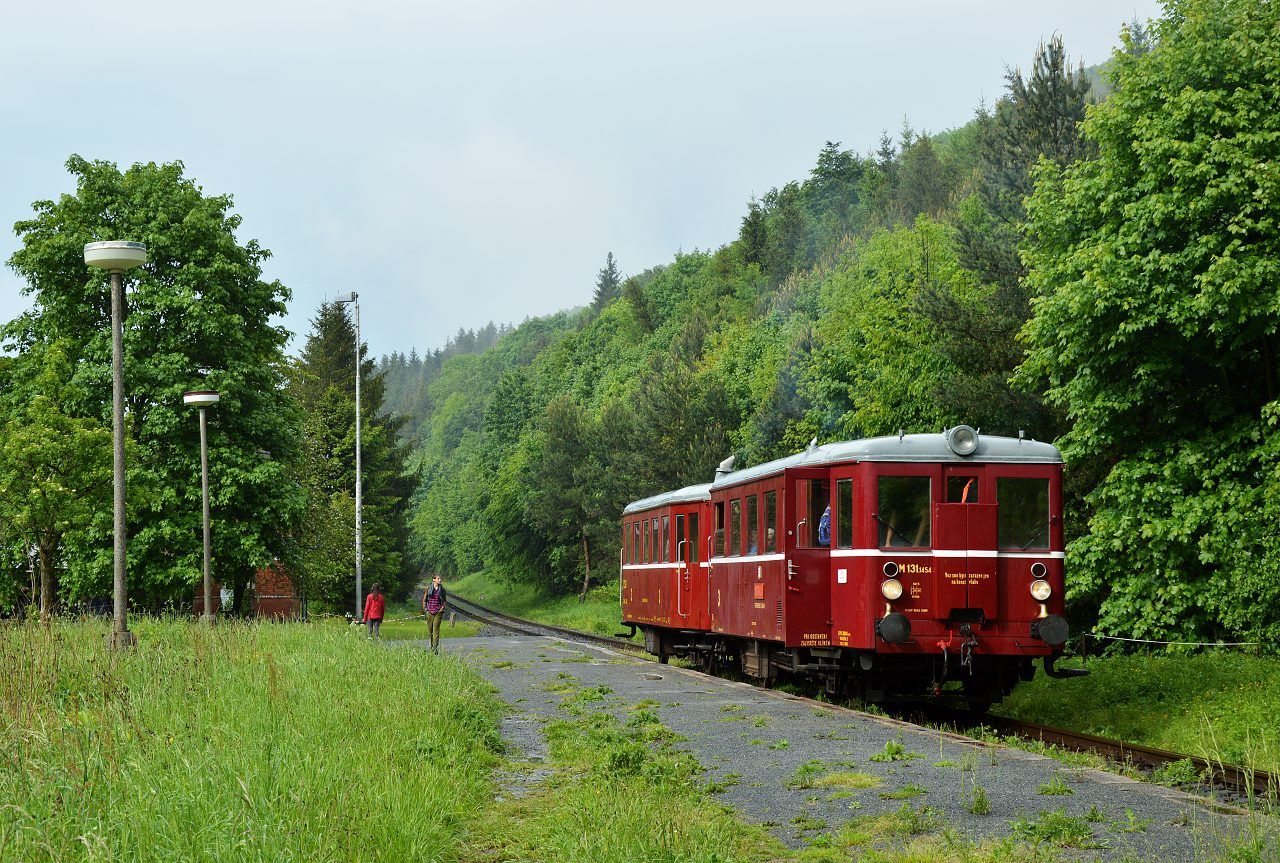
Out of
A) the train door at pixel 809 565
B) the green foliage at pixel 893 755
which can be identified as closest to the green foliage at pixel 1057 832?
the green foliage at pixel 893 755

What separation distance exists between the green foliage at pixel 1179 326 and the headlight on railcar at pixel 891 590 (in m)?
8.98

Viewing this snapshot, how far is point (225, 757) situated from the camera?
27.3 feet

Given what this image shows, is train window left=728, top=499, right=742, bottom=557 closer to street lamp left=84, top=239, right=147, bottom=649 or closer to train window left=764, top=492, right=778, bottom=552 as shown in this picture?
train window left=764, top=492, right=778, bottom=552

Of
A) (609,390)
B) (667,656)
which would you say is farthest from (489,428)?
(667,656)

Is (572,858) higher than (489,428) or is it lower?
lower

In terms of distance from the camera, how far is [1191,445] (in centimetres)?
2383

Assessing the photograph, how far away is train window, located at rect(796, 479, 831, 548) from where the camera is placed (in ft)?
56.1

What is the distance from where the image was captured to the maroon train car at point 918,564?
15.8 meters

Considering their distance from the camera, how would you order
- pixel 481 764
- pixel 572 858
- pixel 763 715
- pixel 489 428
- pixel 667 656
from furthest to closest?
pixel 489 428, pixel 667 656, pixel 763 715, pixel 481 764, pixel 572 858

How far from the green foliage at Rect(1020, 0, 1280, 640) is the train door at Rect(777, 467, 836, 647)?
27.5 feet

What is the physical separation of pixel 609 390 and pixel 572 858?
101389 mm

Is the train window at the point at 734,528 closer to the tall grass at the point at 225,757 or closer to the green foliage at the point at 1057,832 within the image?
the tall grass at the point at 225,757

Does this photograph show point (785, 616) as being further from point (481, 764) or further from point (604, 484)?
point (604, 484)

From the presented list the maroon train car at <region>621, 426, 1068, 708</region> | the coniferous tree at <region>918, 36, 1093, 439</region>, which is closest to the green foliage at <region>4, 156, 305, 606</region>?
the coniferous tree at <region>918, 36, 1093, 439</region>
